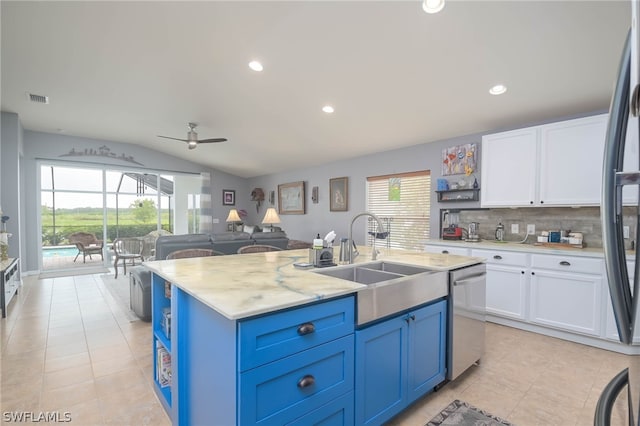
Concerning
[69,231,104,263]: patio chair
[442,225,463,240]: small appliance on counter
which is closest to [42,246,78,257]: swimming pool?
[69,231,104,263]: patio chair

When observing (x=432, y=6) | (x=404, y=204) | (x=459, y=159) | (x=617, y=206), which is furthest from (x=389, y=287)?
(x=404, y=204)

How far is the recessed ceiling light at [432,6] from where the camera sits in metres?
2.10

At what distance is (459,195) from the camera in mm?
4137

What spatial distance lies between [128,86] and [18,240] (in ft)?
11.5

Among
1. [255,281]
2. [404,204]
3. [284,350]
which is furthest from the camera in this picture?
[404,204]

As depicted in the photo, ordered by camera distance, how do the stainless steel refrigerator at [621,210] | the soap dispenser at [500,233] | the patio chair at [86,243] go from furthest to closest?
the patio chair at [86,243]
the soap dispenser at [500,233]
the stainless steel refrigerator at [621,210]

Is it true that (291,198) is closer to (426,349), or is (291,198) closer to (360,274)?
(360,274)

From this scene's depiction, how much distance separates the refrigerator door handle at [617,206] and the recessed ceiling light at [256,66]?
3107 millimetres

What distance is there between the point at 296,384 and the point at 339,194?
16.2 ft

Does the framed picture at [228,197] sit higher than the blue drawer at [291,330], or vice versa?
the framed picture at [228,197]

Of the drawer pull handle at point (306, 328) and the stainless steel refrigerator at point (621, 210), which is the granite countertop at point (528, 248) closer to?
the stainless steel refrigerator at point (621, 210)

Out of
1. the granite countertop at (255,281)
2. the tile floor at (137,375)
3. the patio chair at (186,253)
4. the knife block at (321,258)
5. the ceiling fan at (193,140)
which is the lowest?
the tile floor at (137,375)

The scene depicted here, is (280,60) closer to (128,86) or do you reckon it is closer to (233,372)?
(128,86)

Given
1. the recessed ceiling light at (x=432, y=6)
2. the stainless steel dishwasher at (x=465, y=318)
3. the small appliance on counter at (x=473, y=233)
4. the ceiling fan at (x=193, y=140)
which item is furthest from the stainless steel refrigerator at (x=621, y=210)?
the ceiling fan at (x=193, y=140)
